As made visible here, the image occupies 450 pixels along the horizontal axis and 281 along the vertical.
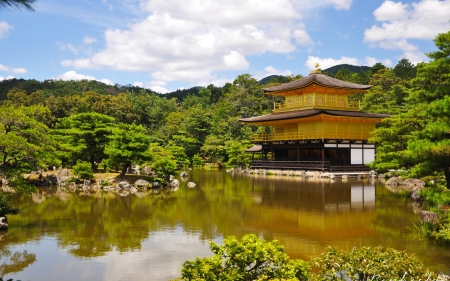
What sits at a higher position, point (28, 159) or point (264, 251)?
point (28, 159)

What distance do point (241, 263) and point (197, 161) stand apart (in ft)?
127

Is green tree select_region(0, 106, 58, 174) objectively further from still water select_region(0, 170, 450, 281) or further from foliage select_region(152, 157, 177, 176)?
foliage select_region(152, 157, 177, 176)

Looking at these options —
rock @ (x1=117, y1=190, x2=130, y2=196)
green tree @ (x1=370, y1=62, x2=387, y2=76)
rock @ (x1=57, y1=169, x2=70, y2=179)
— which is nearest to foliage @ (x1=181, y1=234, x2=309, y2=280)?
rock @ (x1=117, y1=190, x2=130, y2=196)

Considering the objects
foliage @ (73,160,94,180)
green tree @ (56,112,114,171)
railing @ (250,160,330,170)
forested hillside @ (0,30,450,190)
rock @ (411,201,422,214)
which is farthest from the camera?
railing @ (250,160,330,170)

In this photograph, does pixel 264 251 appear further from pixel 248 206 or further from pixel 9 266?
pixel 248 206

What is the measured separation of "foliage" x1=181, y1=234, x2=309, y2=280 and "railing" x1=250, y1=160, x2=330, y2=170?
82.0ft

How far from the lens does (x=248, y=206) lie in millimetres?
15156

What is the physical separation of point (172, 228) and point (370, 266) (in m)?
6.94

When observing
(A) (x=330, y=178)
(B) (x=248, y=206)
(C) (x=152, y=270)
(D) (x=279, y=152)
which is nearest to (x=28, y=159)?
(C) (x=152, y=270)

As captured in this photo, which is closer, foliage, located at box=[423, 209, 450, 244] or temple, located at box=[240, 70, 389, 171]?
foliage, located at box=[423, 209, 450, 244]

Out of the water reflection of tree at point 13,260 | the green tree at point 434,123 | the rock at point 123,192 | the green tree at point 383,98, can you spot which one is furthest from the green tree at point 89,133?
the green tree at point 383,98

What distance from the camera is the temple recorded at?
30.6 metres

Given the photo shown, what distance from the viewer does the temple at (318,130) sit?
30641mm

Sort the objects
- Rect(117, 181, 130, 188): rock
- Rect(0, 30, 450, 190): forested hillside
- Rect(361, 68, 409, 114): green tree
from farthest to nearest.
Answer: Rect(361, 68, 409, 114): green tree
Rect(117, 181, 130, 188): rock
Rect(0, 30, 450, 190): forested hillside
